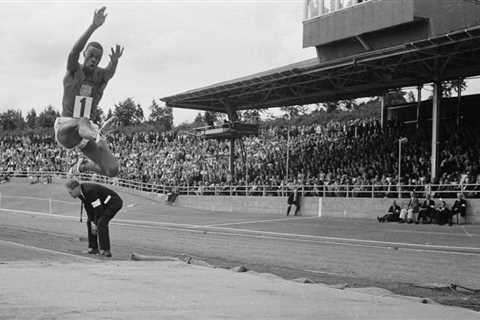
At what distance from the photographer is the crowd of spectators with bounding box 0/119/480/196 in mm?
32156

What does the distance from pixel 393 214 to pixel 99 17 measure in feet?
72.6

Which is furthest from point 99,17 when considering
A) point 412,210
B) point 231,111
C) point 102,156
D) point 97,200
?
point 231,111

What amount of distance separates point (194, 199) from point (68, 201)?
10.5 metres

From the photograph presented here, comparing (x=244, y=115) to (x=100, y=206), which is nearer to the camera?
(x=100, y=206)

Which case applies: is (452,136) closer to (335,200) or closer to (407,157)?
(407,157)

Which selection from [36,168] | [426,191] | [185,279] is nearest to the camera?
[185,279]

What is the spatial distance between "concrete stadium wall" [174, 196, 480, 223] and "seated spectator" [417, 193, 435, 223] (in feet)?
3.67

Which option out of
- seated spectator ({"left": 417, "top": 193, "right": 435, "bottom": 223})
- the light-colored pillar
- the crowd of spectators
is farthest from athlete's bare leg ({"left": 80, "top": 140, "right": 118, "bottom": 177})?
the light-colored pillar

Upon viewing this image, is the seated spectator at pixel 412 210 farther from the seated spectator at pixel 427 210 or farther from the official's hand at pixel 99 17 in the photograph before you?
the official's hand at pixel 99 17

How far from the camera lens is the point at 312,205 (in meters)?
35.6

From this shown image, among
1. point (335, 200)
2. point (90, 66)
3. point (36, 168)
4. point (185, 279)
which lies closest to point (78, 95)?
point (90, 66)

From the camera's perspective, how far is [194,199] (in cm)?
4434

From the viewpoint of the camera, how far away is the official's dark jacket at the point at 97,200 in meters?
12.1

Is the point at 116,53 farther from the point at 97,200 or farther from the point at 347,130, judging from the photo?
the point at 347,130
